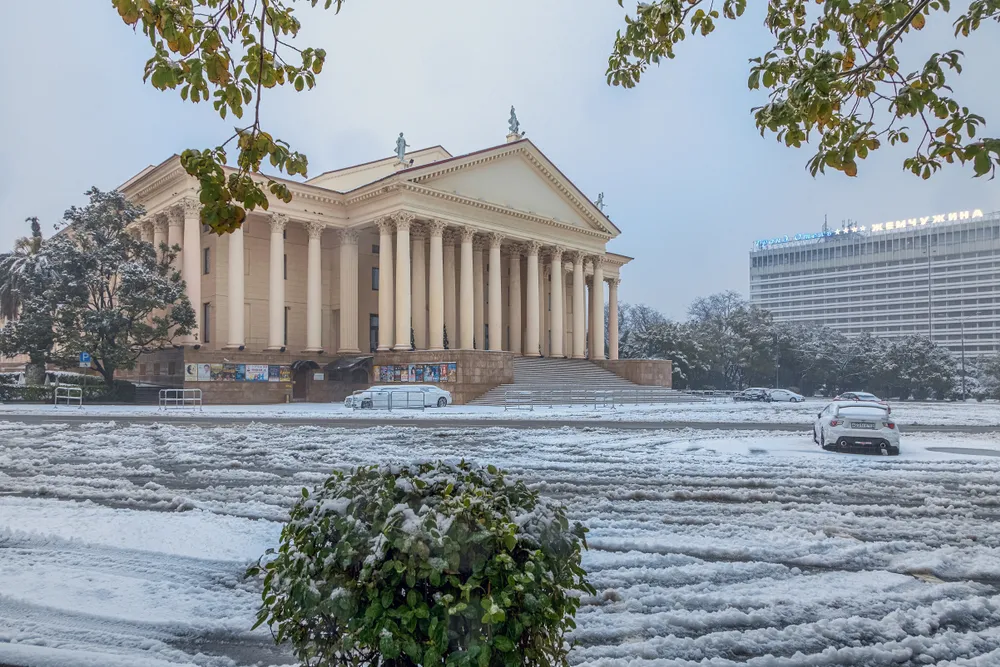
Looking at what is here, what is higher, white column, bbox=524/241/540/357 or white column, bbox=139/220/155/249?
white column, bbox=139/220/155/249

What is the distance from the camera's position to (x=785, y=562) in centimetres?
656

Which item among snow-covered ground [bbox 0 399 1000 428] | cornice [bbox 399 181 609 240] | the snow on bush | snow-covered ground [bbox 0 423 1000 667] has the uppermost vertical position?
cornice [bbox 399 181 609 240]

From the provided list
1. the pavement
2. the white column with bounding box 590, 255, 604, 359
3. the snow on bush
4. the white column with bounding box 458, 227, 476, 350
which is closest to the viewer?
the snow on bush

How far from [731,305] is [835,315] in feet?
168

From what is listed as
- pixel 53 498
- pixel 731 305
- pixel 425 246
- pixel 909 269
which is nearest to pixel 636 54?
pixel 53 498

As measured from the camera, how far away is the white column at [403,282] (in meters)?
42.4

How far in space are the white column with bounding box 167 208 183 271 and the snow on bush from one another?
140ft

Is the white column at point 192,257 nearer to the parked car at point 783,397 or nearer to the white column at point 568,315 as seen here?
the white column at point 568,315

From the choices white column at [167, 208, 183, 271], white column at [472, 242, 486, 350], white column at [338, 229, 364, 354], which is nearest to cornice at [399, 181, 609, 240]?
white column at [472, 242, 486, 350]

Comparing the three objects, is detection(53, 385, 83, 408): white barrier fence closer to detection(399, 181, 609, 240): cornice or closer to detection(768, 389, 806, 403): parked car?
detection(399, 181, 609, 240): cornice

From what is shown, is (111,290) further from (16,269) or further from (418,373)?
(418,373)

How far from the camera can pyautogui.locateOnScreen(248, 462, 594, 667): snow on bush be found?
102 inches

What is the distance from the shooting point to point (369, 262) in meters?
50.5

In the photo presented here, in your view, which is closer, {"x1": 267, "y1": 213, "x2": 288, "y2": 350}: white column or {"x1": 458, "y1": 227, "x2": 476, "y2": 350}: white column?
{"x1": 267, "y1": 213, "x2": 288, "y2": 350}: white column
